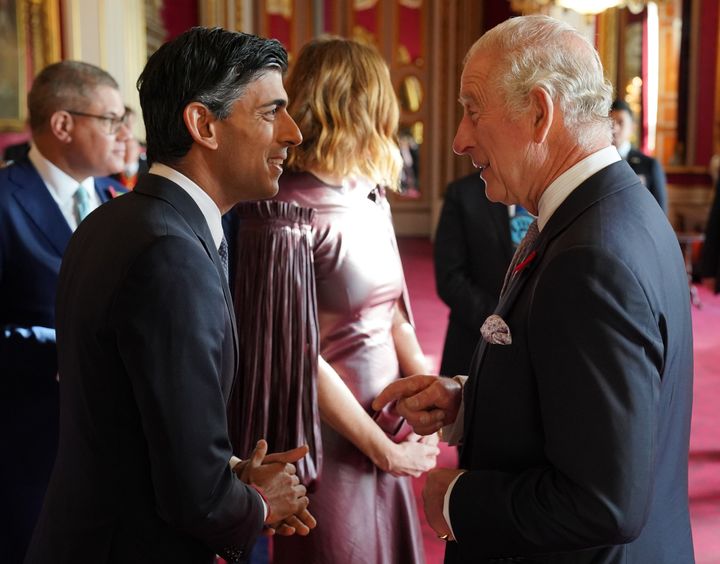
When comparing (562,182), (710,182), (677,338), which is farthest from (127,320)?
(710,182)

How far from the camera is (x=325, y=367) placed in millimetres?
1969

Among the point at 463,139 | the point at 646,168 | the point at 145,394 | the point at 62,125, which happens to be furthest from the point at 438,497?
the point at 646,168

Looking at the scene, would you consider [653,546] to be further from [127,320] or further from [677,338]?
[127,320]

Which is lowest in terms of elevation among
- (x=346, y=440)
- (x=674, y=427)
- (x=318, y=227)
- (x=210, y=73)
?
(x=346, y=440)

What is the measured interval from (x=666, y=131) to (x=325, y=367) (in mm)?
10269

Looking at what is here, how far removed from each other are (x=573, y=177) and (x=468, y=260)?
1.94 metres

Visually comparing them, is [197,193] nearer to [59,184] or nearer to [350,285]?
[350,285]

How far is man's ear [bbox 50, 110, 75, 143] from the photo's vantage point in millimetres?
2664

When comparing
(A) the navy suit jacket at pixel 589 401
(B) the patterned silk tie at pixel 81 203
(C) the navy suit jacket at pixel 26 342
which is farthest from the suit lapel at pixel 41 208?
(A) the navy suit jacket at pixel 589 401

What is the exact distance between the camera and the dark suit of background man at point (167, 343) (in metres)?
1.20

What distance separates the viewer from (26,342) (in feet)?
7.76

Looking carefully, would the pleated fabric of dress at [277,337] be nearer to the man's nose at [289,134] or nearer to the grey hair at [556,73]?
the man's nose at [289,134]

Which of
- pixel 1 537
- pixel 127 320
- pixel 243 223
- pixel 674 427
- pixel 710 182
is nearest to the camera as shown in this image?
pixel 127 320

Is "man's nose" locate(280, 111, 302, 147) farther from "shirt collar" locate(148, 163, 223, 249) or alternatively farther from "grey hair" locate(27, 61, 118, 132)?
"grey hair" locate(27, 61, 118, 132)
